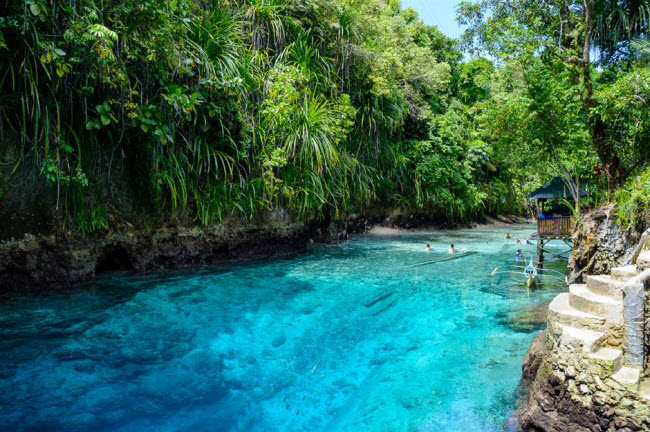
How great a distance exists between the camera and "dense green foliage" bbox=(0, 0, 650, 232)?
15.0ft

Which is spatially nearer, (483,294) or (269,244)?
(483,294)

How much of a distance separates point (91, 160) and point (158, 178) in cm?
92

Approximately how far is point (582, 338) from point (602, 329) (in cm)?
22

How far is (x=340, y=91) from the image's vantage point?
11.1m

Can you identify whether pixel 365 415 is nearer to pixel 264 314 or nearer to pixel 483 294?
pixel 264 314

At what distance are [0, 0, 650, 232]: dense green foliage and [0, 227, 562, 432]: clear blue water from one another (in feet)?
5.57

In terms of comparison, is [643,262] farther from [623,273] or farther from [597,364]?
[597,364]

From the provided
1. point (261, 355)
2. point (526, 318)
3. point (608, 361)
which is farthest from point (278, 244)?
point (608, 361)

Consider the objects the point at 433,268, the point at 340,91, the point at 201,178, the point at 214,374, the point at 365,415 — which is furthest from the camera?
the point at 340,91

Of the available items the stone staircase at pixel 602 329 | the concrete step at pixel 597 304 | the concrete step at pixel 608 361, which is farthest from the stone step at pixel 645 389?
the concrete step at pixel 597 304

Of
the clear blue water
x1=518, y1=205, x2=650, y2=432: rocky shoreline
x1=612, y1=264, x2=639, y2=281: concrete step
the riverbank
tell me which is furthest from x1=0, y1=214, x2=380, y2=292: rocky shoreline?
x1=612, y1=264, x2=639, y2=281: concrete step

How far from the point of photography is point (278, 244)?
9633 millimetres

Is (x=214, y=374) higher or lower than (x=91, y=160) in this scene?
lower

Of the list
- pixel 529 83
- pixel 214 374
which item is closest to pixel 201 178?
pixel 214 374
